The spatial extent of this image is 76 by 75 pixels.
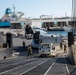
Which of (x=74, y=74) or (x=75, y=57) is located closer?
(x=74, y=74)

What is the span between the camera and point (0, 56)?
28297 mm

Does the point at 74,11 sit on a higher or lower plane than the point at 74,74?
higher

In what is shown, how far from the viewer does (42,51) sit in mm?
36188

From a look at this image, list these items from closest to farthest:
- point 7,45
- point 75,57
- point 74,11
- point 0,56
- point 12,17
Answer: point 75,57 → point 0,56 → point 74,11 → point 7,45 → point 12,17

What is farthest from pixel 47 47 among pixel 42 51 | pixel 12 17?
pixel 12 17

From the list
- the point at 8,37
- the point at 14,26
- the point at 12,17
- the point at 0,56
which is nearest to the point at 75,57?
the point at 0,56

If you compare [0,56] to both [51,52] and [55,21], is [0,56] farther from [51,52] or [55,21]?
[55,21]

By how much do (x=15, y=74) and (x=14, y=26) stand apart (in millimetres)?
132185

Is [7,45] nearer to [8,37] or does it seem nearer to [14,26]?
[8,37]

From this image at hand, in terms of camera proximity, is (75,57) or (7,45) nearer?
(75,57)

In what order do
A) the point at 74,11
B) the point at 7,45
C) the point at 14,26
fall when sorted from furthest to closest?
1. the point at 14,26
2. the point at 7,45
3. the point at 74,11

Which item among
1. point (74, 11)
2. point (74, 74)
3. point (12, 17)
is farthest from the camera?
point (12, 17)

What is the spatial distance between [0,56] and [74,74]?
1700cm

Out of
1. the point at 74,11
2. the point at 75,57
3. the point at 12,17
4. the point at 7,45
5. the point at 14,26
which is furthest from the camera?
the point at 12,17
